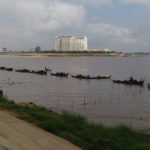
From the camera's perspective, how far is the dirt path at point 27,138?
760 centimetres

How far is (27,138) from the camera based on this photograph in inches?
334

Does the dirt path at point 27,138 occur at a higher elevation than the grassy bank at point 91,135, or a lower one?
higher

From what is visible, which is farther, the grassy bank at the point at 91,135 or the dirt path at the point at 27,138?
the grassy bank at the point at 91,135

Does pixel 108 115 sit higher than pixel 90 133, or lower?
lower

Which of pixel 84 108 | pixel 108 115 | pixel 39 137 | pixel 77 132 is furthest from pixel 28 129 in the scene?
pixel 84 108

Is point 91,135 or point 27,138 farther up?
Answer: point 27,138

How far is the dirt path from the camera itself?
7604 mm

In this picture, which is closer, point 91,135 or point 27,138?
point 27,138

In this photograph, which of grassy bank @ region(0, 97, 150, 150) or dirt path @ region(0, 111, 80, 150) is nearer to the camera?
dirt path @ region(0, 111, 80, 150)

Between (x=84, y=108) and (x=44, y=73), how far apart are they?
48.1 metres

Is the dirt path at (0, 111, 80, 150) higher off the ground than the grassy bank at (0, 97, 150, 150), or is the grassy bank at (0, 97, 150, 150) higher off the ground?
the dirt path at (0, 111, 80, 150)

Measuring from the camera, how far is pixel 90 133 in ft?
31.4

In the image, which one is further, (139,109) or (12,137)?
(139,109)

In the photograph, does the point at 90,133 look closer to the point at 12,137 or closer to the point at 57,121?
the point at 57,121
